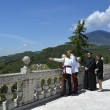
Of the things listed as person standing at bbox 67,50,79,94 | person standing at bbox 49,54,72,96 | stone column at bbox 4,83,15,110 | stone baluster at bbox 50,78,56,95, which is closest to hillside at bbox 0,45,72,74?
person standing at bbox 67,50,79,94

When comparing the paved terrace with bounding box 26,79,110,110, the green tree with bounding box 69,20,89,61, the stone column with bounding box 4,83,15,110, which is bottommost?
the paved terrace with bounding box 26,79,110,110

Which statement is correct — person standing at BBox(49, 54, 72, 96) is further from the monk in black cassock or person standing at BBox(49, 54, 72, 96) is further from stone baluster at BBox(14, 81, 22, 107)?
stone baluster at BBox(14, 81, 22, 107)

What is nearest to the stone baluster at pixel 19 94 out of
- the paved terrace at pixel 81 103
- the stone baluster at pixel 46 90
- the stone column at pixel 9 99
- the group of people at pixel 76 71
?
the stone column at pixel 9 99

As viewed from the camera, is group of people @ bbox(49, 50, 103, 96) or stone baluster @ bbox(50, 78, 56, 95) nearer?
stone baluster @ bbox(50, 78, 56, 95)

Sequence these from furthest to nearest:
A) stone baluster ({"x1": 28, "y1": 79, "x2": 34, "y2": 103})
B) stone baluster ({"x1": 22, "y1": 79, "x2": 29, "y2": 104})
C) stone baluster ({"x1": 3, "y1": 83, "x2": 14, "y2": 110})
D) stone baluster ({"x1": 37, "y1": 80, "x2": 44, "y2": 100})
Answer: stone baluster ({"x1": 37, "y1": 80, "x2": 44, "y2": 100}), stone baluster ({"x1": 28, "y1": 79, "x2": 34, "y2": 103}), stone baluster ({"x1": 22, "y1": 79, "x2": 29, "y2": 104}), stone baluster ({"x1": 3, "y1": 83, "x2": 14, "y2": 110})

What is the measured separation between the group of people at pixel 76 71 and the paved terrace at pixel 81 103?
61 cm

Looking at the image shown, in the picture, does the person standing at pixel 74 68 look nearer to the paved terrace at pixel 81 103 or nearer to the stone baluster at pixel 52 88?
the paved terrace at pixel 81 103

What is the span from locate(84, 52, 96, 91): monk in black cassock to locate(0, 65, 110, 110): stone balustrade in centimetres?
206

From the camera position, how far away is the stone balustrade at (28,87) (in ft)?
27.1

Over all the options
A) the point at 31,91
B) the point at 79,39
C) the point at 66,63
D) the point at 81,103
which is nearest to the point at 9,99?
the point at 31,91

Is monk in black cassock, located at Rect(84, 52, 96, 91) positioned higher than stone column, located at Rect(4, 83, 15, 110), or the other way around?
monk in black cassock, located at Rect(84, 52, 96, 91)

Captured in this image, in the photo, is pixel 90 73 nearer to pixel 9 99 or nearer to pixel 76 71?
pixel 76 71

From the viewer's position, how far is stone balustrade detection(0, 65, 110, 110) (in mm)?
8258

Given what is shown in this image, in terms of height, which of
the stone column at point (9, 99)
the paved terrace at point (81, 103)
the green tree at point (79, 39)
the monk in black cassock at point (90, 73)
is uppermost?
the green tree at point (79, 39)
